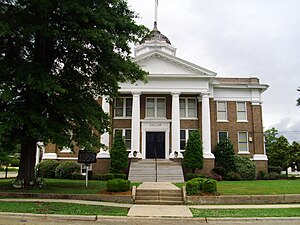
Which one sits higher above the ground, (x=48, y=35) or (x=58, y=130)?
(x=48, y=35)

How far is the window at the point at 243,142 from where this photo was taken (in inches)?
1250

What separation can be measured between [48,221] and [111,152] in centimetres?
1682

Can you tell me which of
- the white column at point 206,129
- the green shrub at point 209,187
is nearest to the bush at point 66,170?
the white column at point 206,129

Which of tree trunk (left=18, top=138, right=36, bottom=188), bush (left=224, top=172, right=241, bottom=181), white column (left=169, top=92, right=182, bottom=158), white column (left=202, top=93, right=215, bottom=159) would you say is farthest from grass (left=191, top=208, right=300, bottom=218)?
white column (left=202, top=93, right=215, bottom=159)

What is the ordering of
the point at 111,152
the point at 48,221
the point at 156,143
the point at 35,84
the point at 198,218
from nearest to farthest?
the point at 48,221, the point at 198,218, the point at 35,84, the point at 111,152, the point at 156,143

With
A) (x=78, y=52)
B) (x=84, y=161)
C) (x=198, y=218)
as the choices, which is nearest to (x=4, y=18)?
(x=78, y=52)

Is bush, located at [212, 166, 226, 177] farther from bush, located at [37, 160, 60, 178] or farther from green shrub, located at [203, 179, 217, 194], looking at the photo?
bush, located at [37, 160, 60, 178]

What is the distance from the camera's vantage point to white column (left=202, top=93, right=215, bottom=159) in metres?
28.7

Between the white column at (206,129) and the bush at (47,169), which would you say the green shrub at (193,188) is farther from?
the bush at (47,169)

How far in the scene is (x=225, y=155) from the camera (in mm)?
29188

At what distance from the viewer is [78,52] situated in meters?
16.4

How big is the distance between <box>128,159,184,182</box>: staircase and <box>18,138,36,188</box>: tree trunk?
9.47 m

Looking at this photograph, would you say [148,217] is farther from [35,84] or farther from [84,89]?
[84,89]

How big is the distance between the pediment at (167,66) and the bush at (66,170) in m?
10.8
